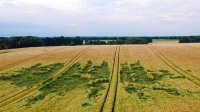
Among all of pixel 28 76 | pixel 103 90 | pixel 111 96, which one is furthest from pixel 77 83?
pixel 28 76

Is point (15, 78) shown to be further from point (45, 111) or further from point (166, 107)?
point (166, 107)

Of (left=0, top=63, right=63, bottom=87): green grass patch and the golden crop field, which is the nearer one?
the golden crop field

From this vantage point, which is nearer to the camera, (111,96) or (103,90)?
(111,96)

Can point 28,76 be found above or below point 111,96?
above

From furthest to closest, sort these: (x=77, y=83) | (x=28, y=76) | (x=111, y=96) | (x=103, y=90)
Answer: (x=28, y=76) < (x=77, y=83) < (x=103, y=90) < (x=111, y=96)

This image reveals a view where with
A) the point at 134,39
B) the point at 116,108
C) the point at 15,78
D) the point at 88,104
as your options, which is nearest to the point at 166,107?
the point at 116,108

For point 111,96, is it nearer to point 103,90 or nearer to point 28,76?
point 103,90

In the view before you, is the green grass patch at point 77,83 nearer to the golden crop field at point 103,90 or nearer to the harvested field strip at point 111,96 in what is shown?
the golden crop field at point 103,90

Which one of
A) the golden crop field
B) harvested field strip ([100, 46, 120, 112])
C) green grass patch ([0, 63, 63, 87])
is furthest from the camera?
green grass patch ([0, 63, 63, 87])

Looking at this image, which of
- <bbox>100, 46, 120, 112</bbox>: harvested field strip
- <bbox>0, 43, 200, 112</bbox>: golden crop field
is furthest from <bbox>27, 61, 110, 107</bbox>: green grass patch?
<bbox>100, 46, 120, 112</bbox>: harvested field strip

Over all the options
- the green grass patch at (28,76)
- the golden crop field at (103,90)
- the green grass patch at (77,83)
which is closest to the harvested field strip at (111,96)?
the golden crop field at (103,90)

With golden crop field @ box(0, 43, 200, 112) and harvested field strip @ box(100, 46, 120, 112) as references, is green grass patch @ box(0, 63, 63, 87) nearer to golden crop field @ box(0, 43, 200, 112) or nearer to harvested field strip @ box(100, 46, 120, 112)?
golden crop field @ box(0, 43, 200, 112)

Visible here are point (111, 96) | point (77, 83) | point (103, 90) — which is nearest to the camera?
point (111, 96)
